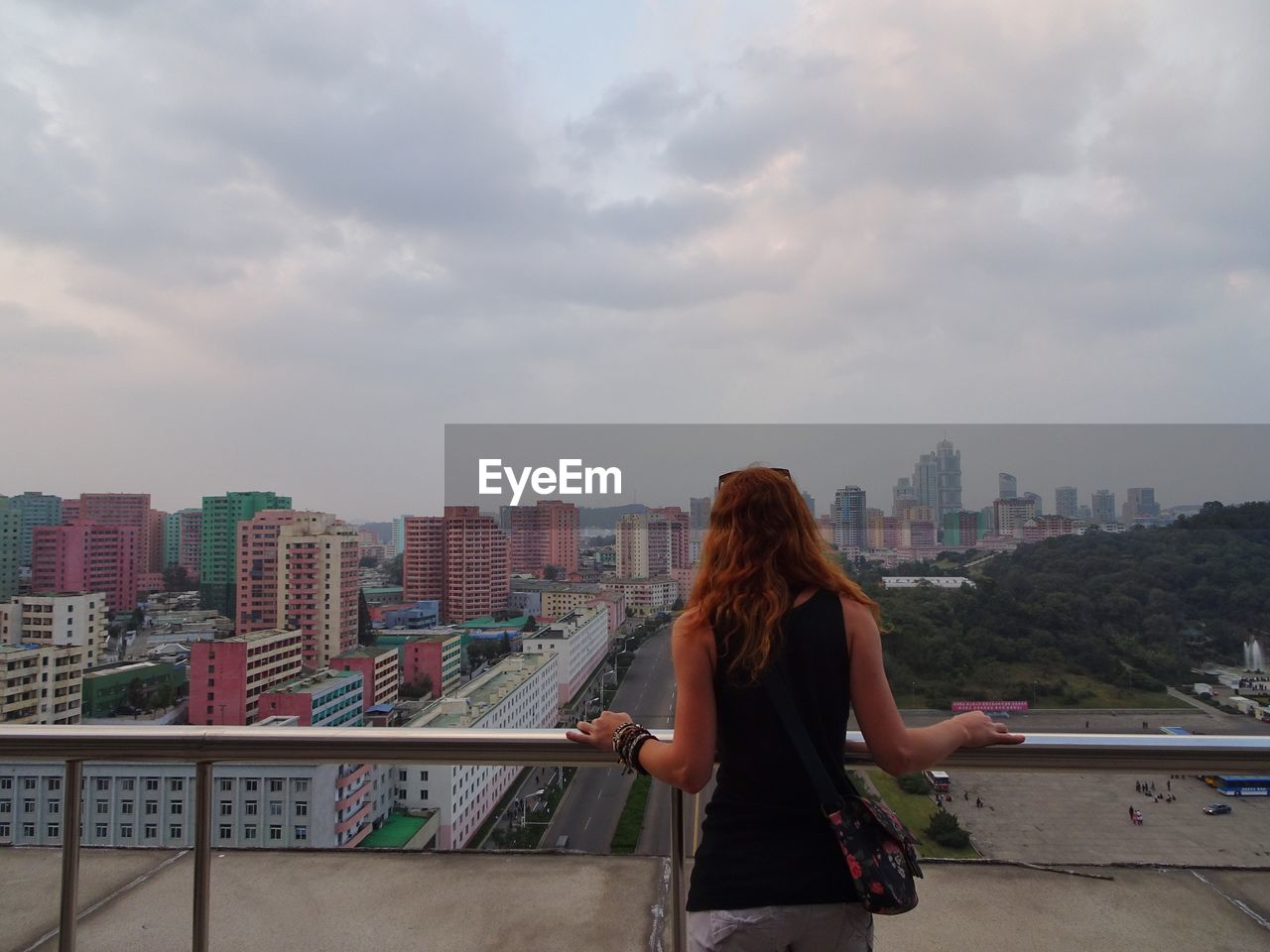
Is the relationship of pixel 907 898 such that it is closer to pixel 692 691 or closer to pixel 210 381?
pixel 692 691

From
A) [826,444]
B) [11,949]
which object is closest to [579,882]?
[11,949]

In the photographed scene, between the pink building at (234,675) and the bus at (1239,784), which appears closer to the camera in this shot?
the bus at (1239,784)

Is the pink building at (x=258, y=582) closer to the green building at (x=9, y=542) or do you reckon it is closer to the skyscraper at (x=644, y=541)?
the green building at (x=9, y=542)

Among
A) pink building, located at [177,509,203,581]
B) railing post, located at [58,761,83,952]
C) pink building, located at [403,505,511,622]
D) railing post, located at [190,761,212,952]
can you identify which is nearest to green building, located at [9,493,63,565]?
pink building, located at [177,509,203,581]

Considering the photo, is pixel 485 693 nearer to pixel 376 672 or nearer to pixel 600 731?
pixel 600 731

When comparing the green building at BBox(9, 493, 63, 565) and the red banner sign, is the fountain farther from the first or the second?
the green building at BBox(9, 493, 63, 565)

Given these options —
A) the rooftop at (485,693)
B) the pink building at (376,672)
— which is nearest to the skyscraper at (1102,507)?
the rooftop at (485,693)
